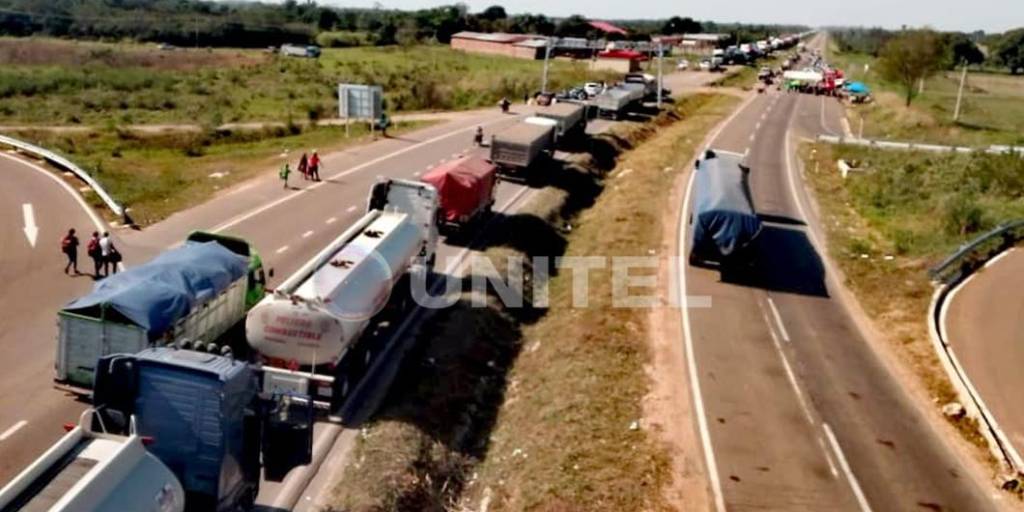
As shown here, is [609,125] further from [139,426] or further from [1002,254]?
[139,426]

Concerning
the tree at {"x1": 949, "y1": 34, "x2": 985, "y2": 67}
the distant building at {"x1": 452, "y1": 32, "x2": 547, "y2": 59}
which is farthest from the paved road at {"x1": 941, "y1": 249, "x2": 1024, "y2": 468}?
the tree at {"x1": 949, "y1": 34, "x2": 985, "y2": 67}

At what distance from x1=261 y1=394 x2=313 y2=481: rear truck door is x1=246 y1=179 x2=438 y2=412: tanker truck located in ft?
10.6

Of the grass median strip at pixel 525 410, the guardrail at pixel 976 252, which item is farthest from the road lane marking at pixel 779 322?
the guardrail at pixel 976 252

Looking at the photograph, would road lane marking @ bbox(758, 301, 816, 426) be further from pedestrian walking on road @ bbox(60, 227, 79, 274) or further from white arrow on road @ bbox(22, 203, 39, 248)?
white arrow on road @ bbox(22, 203, 39, 248)

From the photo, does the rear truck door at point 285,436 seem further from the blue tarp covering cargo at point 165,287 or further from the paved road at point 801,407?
the paved road at point 801,407

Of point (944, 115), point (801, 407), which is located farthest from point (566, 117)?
point (944, 115)

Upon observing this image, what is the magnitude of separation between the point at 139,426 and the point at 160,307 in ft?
15.4

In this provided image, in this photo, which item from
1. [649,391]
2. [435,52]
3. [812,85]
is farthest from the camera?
[435,52]

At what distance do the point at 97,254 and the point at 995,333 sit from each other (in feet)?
82.5

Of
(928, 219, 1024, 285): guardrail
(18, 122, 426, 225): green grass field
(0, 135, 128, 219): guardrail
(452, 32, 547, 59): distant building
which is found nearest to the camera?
(928, 219, 1024, 285): guardrail

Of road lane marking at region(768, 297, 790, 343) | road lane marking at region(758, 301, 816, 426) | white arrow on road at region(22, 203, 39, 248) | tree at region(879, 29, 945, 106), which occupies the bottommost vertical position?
road lane marking at region(758, 301, 816, 426)

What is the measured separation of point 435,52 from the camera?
119m

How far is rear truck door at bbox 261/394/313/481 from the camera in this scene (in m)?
13.1

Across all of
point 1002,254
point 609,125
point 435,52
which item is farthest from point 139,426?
point 435,52
